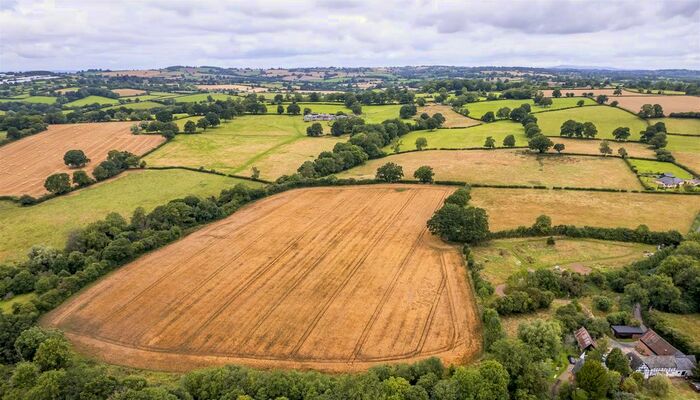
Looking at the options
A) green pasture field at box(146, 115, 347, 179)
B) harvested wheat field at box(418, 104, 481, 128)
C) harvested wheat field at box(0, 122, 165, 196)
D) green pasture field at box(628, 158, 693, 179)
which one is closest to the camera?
green pasture field at box(628, 158, 693, 179)

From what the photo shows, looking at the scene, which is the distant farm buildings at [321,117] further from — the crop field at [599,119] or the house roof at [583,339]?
the house roof at [583,339]

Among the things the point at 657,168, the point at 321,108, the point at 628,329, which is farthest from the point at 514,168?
the point at 321,108

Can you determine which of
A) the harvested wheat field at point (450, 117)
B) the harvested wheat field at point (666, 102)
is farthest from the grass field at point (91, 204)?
the harvested wheat field at point (666, 102)

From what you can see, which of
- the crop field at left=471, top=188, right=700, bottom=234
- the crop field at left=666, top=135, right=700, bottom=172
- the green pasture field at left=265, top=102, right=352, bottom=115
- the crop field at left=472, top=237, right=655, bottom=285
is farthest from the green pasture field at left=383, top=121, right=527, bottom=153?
the crop field at left=472, top=237, right=655, bottom=285

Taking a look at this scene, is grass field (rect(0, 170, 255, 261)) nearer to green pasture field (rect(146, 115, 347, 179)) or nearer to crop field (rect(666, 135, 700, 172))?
green pasture field (rect(146, 115, 347, 179))

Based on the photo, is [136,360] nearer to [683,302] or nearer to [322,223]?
[322,223]

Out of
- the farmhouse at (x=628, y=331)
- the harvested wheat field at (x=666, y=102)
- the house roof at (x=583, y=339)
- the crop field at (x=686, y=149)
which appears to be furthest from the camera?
the harvested wheat field at (x=666, y=102)

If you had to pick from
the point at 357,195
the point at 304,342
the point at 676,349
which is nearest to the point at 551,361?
the point at 676,349
